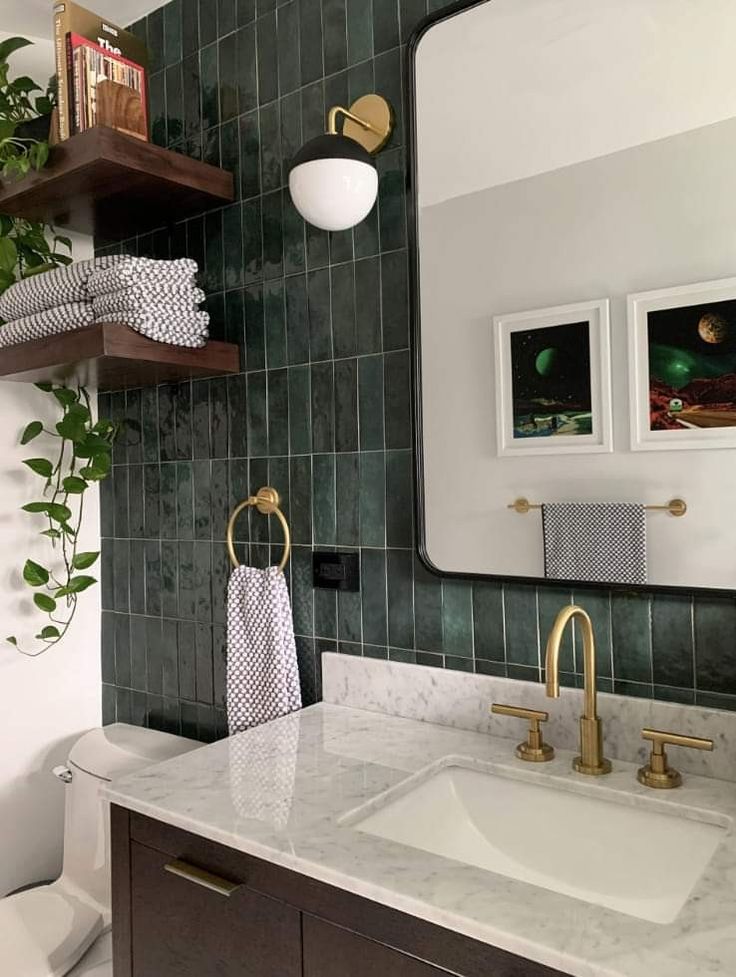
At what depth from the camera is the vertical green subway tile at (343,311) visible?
60.7 inches

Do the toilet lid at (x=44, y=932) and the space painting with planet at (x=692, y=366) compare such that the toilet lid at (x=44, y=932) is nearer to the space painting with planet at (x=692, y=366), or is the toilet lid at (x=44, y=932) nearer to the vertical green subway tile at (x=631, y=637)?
the vertical green subway tile at (x=631, y=637)

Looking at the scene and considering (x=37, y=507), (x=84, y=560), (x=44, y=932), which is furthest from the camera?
(x=84, y=560)

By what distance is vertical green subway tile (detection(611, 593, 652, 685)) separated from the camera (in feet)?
3.98

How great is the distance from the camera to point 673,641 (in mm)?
1191

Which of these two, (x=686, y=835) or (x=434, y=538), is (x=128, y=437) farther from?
(x=686, y=835)

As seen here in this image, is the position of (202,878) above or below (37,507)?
below

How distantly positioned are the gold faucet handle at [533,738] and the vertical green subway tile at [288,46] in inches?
51.3

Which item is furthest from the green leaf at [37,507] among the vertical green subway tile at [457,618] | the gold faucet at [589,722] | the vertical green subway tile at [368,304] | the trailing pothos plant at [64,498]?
the gold faucet at [589,722]

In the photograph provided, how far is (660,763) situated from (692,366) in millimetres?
570

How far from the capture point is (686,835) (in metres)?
1.01

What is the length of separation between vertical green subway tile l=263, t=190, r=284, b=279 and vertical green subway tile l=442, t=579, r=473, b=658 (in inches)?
30.0

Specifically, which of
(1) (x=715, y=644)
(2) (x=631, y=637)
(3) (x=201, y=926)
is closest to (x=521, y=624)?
(2) (x=631, y=637)

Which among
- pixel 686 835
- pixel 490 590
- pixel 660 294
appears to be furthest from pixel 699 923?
pixel 660 294

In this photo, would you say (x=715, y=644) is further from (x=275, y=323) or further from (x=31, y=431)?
(x=31, y=431)
